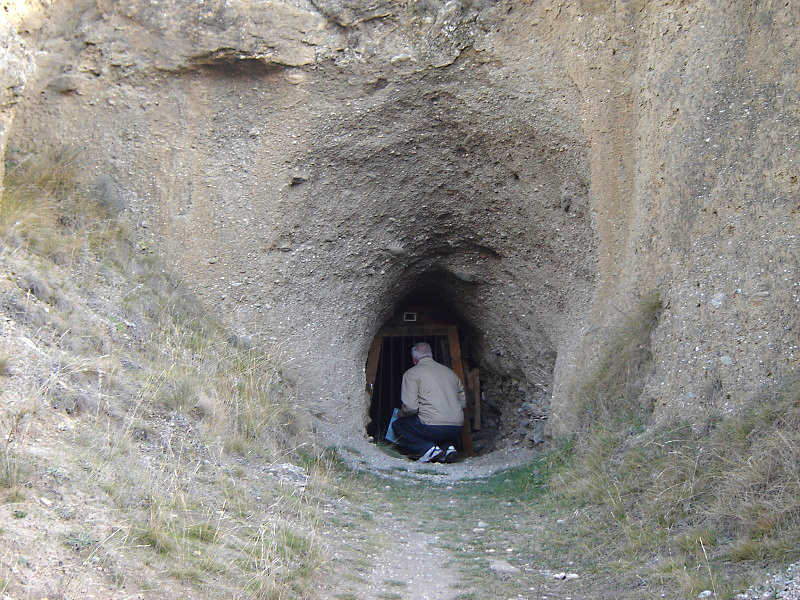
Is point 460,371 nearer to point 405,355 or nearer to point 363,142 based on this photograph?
point 405,355

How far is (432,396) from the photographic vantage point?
275 inches

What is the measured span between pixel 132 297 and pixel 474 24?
10.2 feet

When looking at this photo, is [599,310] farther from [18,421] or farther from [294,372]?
[18,421]

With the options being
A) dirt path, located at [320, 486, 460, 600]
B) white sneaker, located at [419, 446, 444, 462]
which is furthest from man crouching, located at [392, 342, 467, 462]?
dirt path, located at [320, 486, 460, 600]

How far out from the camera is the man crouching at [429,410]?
6.96 meters

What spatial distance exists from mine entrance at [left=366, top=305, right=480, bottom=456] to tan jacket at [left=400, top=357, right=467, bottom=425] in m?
0.76

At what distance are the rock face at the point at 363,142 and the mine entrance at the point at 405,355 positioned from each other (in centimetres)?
164

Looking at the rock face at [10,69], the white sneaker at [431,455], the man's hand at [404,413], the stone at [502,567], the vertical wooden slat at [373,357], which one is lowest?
the white sneaker at [431,455]

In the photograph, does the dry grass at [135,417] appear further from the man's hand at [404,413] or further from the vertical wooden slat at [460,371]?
the vertical wooden slat at [460,371]

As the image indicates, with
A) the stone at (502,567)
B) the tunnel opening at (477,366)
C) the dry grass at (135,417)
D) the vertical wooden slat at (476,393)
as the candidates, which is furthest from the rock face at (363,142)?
the stone at (502,567)

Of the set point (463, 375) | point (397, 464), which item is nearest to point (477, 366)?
point (463, 375)

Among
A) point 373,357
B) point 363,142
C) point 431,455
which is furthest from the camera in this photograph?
point 373,357

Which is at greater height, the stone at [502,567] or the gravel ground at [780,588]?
the gravel ground at [780,588]

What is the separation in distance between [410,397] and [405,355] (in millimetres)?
2080
